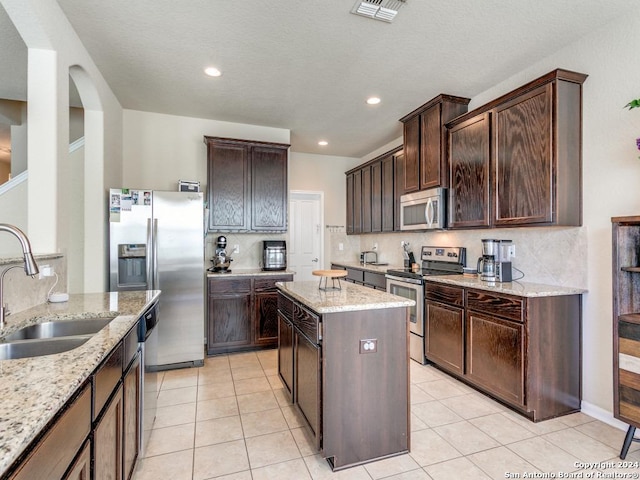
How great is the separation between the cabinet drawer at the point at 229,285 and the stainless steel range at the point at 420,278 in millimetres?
1687

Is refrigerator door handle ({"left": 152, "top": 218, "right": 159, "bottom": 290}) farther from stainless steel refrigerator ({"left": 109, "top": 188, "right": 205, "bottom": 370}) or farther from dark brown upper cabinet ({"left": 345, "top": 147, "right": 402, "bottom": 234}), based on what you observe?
dark brown upper cabinet ({"left": 345, "top": 147, "right": 402, "bottom": 234})

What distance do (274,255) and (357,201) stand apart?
6.50 ft

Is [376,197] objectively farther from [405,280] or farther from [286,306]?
[286,306]

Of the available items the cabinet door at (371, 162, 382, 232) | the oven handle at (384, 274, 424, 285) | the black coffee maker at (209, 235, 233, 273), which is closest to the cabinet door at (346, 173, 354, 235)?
the cabinet door at (371, 162, 382, 232)

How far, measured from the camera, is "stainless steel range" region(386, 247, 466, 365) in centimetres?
344

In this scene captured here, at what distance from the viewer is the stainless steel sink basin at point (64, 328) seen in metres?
1.62

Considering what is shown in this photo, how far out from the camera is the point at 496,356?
2574 millimetres

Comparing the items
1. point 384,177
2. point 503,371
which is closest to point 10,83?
point 384,177

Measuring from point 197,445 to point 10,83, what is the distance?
3853 millimetres

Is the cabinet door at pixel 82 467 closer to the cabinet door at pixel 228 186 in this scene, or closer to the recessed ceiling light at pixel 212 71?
the recessed ceiling light at pixel 212 71

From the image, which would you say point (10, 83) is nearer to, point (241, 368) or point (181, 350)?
point (181, 350)

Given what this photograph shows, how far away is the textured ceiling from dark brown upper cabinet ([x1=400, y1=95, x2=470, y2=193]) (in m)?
0.12

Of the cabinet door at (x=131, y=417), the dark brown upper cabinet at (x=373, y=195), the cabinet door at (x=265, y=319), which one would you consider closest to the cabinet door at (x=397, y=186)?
the dark brown upper cabinet at (x=373, y=195)

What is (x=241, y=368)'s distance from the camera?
3.39 meters
